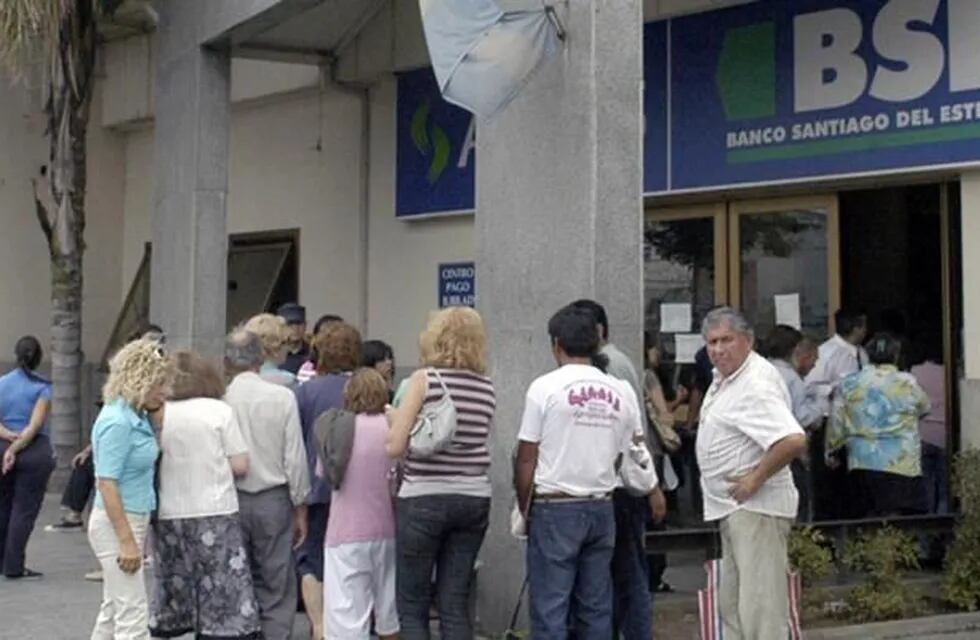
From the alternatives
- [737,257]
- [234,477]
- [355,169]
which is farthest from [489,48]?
[355,169]

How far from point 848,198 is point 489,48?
16.0ft

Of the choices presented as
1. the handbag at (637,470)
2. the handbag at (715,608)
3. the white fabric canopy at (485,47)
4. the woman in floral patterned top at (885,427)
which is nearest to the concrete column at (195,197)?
the white fabric canopy at (485,47)

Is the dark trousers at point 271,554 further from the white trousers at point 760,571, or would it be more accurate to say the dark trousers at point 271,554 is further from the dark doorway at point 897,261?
the dark doorway at point 897,261

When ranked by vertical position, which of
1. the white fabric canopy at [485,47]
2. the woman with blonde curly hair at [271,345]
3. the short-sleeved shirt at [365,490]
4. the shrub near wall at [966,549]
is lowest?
the shrub near wall at [966,549]

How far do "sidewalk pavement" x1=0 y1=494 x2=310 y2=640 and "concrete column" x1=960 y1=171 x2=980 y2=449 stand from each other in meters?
5.20

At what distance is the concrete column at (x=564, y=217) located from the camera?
876 centimetres

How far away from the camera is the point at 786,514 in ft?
23.4

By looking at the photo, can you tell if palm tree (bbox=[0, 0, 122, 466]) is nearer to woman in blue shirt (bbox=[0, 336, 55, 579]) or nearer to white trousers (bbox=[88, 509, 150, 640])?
woman in blue shirt (bbox=[0, 336, 55, 579])

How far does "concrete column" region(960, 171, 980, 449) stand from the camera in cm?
1127

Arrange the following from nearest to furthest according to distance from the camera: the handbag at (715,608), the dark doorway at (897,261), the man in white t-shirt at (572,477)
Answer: the man in white t-shirt at (572,477)
the handbag at (715,608)
the dark doorway at (897,261)

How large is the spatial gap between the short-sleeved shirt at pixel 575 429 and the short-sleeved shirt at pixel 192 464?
1570 mm

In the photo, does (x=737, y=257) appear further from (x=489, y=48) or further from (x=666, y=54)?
(x=489, y=48)

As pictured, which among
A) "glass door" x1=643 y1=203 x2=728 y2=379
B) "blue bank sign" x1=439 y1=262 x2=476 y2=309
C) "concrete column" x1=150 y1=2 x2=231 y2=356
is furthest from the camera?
"blue bank sign" x1=439 y1=262 x2=476 y2=309

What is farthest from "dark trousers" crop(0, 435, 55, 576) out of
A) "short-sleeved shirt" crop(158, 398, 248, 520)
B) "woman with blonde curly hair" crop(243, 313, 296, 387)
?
"short-sleeved shirt" crop(158, 398, 248, 520)
